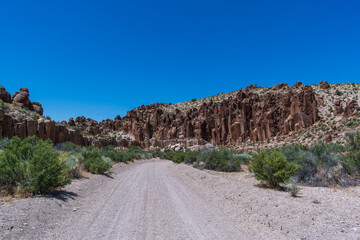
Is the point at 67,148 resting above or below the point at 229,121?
below

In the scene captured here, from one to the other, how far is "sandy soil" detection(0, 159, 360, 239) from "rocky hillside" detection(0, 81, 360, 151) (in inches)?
989

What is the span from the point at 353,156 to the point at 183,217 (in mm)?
11252

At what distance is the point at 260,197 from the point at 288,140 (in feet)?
139

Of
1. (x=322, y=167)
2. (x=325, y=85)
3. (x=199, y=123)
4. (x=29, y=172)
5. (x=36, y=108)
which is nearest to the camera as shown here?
(x=29, y=172)

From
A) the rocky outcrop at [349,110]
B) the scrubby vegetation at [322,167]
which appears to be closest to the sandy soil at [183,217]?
the scrubby vegetation at [322,167]

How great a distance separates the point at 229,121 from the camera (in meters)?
67.8

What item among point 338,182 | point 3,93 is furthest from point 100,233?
point 3,93

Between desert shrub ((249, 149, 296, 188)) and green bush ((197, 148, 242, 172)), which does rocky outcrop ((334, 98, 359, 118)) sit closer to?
green bush ((197, 148, 242, 172))

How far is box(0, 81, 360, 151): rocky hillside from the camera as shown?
33.2 meters

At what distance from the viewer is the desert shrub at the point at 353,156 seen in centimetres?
1202

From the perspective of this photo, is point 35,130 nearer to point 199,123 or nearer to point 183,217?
point 183,217

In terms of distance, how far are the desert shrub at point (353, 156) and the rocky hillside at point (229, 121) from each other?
22081 mm

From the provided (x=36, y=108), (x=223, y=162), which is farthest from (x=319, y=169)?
(x=36, y=108)

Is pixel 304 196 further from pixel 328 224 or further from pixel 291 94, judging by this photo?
pixel 291 94
